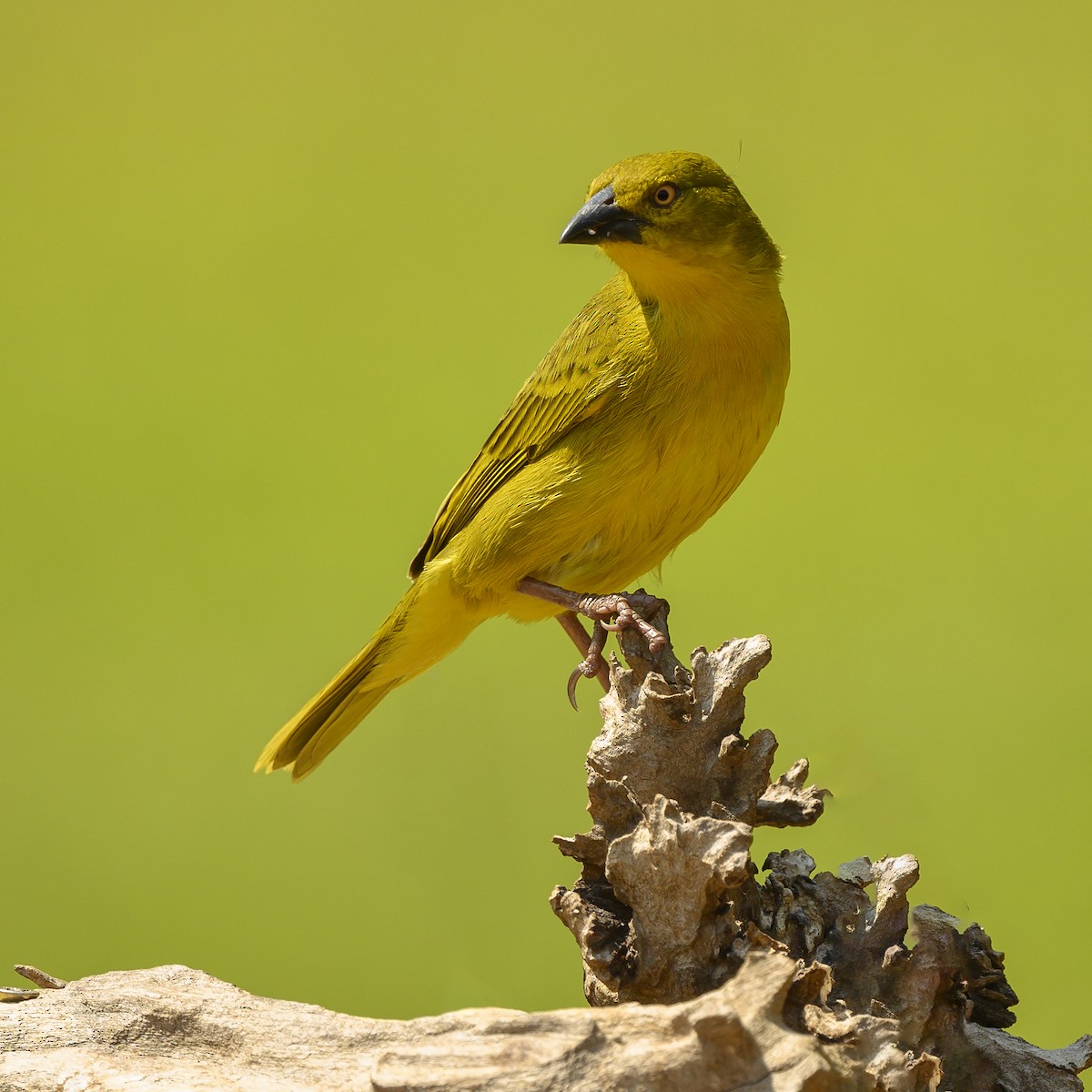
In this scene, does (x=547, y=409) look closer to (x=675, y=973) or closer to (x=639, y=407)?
(x=639, y=407)

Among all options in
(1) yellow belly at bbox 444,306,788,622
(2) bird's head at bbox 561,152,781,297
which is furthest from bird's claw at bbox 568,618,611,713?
(2) bird's head at bbox 561,152,781,297

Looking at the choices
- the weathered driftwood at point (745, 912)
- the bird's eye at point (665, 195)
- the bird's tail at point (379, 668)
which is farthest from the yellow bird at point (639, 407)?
the weathered driftwood at point (745, 912)

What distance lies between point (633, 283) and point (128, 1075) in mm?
2002

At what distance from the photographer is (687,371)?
2775 millimetres

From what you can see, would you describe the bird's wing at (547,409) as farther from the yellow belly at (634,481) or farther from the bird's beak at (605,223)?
the bird's beak at (605,223)

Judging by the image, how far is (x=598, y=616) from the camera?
9.00ft

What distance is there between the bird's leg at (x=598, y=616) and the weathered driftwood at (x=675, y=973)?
7.4 inches

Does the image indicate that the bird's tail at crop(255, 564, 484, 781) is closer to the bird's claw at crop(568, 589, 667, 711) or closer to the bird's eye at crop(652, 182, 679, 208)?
the bird's claw at crop(568, 589, 667, 711)

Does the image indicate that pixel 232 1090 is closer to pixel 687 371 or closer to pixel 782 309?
pixel 687 371

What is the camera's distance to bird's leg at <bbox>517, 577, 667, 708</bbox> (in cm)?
247

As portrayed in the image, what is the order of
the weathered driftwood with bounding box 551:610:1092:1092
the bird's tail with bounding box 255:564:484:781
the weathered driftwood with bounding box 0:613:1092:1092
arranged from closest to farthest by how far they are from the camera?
1. the weathered driftwood with bounding box 0:613:1092:1092
2. the weathered driftwood with bounding box 551:610:1092:1092
3. the bird's tail with bounding box 255:564:484:781

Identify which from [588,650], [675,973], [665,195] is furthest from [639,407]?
[675,973]

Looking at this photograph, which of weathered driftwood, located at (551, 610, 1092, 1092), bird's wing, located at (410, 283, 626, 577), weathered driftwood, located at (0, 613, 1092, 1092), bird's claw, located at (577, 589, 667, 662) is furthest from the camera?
bird's wing, located at (410, 283, 626, 577)

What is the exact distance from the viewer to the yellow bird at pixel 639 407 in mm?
2771
